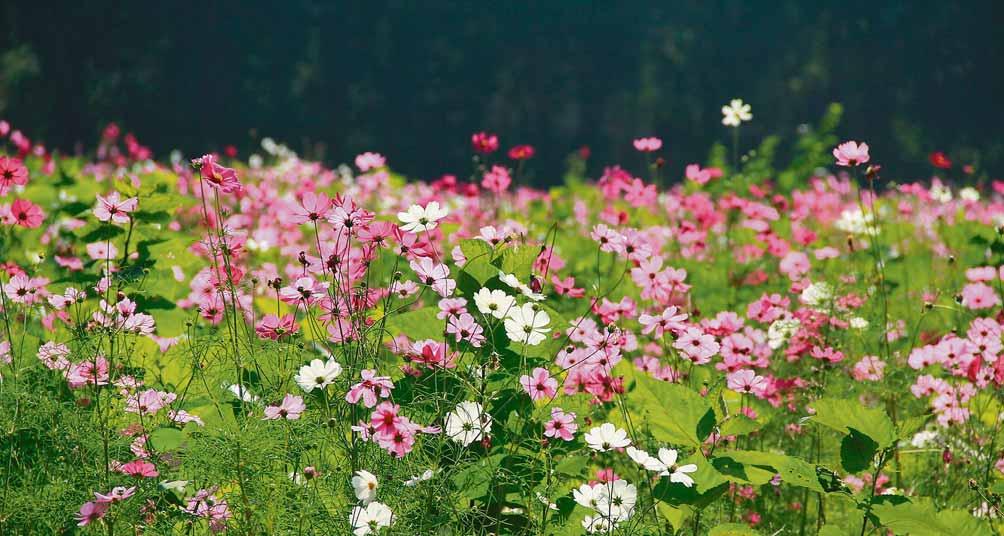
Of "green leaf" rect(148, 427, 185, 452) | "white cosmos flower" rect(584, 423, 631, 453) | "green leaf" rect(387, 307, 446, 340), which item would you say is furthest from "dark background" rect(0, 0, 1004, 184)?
"white cosmos flower" rect(584, 423, 631, 453)

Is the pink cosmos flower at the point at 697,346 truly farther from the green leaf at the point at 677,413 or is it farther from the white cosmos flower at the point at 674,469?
the white cosmos flower at the point at 674,469

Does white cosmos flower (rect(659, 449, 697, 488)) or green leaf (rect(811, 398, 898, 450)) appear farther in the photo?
green leaf (rect(811, 398, 898, 450))

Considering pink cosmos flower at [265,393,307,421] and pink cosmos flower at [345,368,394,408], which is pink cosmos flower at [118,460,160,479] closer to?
pink cosmos flower at [265,393,307,421]

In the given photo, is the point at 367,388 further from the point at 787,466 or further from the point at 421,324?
the point at 787,466

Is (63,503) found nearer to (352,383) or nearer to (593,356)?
(352,383)

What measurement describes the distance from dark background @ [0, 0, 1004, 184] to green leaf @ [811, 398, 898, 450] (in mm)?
10657

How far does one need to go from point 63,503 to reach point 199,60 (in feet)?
37.6

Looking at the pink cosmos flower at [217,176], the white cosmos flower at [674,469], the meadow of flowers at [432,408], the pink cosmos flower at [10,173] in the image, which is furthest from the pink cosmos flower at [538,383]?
the pink cosmos flower at [10,173]

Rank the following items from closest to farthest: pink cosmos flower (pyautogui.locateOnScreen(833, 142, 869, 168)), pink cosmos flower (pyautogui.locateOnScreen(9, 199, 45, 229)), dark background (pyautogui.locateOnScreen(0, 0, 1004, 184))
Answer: pink cosmos flower (pyautogui.locateOnScreen(9, 199, 45, 229)), pink cosmos flower (pyautogui.locateOnScreen(833, 142, 869, 168)), dark background (pyautogui.locateOnScreen(0, 0, 1004, 184))

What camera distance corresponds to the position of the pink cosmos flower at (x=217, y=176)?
5.05 ft

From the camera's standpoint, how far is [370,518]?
145 cm

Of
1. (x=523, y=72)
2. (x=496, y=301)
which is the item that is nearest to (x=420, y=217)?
(x=496, y=301)

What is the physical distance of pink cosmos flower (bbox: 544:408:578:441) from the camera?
1.62m

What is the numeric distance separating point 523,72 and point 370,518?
1193cm
